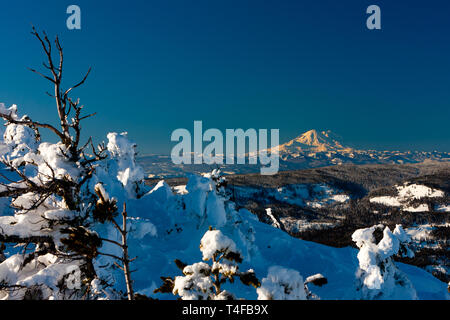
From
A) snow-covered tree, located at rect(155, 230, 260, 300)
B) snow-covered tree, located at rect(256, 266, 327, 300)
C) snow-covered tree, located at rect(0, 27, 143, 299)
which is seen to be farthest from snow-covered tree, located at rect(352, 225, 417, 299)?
snow-covered tree, located at rect(0, 27, 143, 299)

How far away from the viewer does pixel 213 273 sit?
4.07 m

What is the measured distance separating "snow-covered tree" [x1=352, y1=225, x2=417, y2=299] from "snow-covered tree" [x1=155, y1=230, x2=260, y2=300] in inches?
624

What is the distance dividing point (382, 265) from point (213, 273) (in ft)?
57.1

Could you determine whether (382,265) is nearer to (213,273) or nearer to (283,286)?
(283,286)

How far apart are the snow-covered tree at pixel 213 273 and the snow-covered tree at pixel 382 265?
15857 millimetres

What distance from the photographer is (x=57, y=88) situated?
422cm

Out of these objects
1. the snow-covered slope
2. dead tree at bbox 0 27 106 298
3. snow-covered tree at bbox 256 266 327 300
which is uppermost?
dead tree at bbox 0 27 106 298

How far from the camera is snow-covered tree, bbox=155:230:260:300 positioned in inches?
149

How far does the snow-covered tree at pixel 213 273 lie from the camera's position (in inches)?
149

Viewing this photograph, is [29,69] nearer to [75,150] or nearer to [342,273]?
[75,150]

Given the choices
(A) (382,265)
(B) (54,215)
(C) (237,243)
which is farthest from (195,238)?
(B) (54,215)

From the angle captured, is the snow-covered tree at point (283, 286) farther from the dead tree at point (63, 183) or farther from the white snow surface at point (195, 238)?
the white snow surface at point (195, 238)

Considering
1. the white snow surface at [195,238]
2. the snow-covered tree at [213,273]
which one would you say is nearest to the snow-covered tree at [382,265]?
the white snow surface at [195,238]

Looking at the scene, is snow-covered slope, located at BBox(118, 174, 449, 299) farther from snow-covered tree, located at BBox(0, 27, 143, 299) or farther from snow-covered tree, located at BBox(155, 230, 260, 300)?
snow-covered tree, located at BBox(155, 230, 260, 300)
